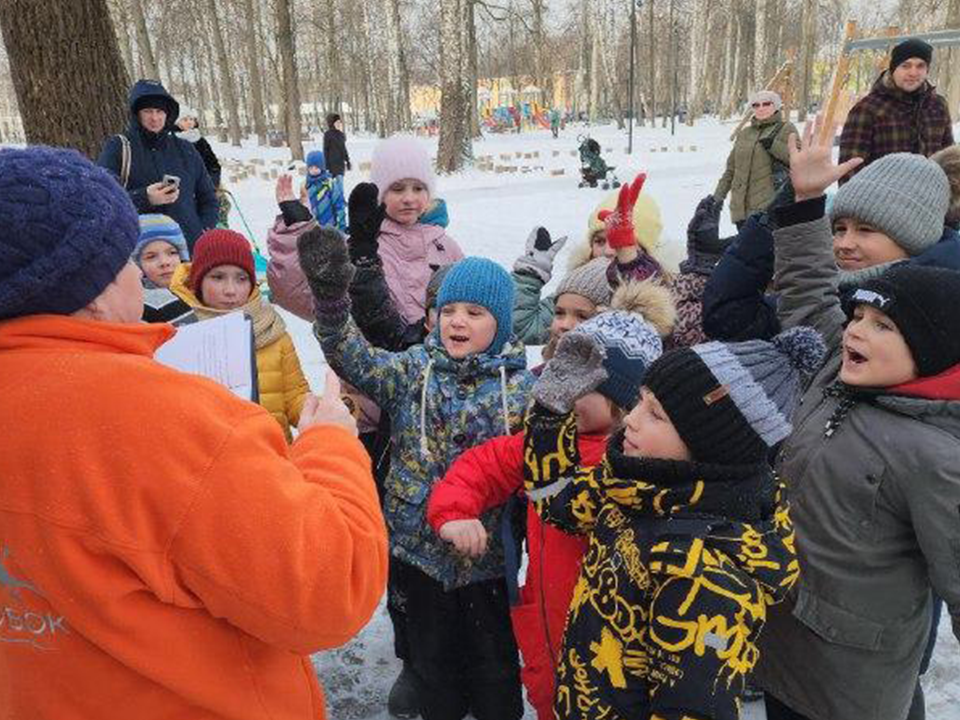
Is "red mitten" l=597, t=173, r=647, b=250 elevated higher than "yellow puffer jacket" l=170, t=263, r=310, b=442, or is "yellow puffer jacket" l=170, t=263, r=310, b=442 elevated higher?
"red mitten" l=597, t=173, r=647, b=250

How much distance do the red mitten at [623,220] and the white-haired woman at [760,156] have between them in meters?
4.36

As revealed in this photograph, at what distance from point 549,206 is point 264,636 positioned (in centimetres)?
1185

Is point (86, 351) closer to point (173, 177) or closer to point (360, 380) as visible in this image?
point (360, 380)

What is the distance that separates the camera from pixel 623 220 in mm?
2961

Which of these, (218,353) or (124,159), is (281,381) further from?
(124,159)

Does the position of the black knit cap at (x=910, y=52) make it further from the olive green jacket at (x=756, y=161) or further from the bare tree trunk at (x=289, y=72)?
the bare tree trunk at (x=289, y=72)

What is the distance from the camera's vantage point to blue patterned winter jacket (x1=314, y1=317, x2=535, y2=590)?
211 cm

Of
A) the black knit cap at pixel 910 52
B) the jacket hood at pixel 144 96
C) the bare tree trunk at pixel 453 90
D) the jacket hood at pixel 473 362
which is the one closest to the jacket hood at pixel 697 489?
the jacket hood at pixel 473 362

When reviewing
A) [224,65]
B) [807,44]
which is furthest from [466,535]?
[807,44]

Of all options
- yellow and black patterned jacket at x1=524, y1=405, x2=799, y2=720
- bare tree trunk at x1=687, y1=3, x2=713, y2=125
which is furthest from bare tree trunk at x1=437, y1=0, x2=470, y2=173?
bare tree trunk at x1=687, y1=3, x2=713, y2=125

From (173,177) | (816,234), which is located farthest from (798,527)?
(173,177)

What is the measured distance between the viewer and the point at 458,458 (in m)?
2.07

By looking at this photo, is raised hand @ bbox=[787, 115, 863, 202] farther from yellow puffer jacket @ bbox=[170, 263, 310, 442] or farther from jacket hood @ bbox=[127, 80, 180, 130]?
jacket hood @ bbox=[127, 80, 180, 130]

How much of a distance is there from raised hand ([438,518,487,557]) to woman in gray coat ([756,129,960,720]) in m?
0.80
